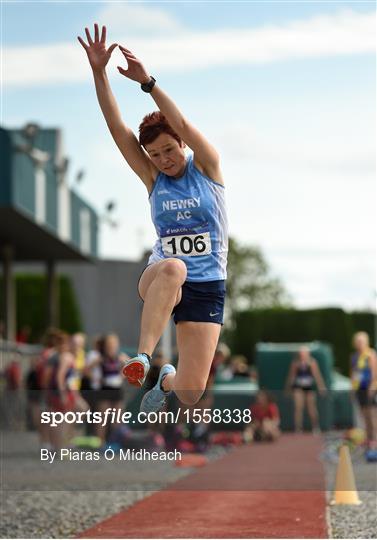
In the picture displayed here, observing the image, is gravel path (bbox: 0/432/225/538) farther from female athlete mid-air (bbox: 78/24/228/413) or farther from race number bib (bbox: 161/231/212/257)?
race number bib (bbox: 161/231/212/257)

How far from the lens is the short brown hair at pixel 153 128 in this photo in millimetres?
5998

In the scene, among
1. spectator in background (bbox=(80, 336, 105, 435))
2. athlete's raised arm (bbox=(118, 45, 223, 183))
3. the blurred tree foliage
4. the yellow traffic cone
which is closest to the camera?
athlete's raised arm (bbox=(118, 45, 223, 183))

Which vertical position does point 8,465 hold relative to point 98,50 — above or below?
below

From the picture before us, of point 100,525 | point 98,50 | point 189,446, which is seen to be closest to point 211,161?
point 98,50

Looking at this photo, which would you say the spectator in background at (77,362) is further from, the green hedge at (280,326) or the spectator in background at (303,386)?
the green hedge at (280,326)

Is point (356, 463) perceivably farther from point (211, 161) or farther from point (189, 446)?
point (211, 161)

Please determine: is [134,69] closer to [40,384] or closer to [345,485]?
[345,485]

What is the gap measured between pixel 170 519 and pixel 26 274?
4452 centimetres

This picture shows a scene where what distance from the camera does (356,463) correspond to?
16.8 meters

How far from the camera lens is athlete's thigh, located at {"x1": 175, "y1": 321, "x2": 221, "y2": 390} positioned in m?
6.03

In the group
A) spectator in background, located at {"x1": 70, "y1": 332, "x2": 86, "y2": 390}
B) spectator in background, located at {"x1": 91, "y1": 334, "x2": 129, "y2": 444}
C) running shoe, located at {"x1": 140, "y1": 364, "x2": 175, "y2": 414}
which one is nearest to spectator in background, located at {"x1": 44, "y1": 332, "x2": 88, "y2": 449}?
spectator in background, located at {"x1": 70, "y1": 332, "x2": 86, "y2": 390}

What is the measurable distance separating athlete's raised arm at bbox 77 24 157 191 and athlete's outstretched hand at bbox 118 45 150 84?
283 millimetres

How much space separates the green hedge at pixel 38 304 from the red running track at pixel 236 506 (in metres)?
33.3

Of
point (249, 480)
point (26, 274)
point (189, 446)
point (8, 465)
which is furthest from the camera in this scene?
point (26, 274)
